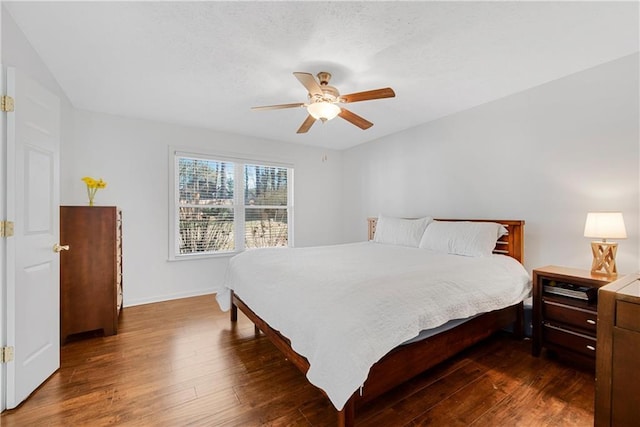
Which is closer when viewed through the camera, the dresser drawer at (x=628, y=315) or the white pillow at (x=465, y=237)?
the dresser drawer at (x=628, y=315)

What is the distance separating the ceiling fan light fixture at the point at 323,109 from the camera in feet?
7.68

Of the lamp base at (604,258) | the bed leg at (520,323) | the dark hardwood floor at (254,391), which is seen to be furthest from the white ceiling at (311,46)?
the dark hardwood floor at (254,391)

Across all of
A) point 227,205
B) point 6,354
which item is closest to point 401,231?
point 227,205

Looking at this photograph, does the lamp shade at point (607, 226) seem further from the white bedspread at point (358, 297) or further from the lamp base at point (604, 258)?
the white bedspread at point (358, 297)

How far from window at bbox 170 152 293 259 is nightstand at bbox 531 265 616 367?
3674mm

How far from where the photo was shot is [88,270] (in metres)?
2.68

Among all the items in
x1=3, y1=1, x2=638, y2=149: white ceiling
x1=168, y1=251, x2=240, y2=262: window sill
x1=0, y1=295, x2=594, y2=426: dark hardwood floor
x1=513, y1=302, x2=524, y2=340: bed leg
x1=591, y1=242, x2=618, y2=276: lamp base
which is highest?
x1=3, y1=1, x2=638, y2=149: white ceiling

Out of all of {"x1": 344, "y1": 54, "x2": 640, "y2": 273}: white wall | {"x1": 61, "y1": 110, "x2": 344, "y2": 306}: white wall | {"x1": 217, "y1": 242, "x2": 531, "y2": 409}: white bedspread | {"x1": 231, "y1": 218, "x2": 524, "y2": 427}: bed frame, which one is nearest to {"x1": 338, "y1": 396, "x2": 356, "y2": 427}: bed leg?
{"x1": 231, "y1": 218, "x2": 524, "y2": 427}: bed frame

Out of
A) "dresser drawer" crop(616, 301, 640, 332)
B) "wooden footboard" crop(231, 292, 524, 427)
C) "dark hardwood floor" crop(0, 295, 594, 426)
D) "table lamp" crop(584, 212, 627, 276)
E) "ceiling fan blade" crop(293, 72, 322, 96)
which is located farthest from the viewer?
"table lamp" crop(584, 212, 627, 276)

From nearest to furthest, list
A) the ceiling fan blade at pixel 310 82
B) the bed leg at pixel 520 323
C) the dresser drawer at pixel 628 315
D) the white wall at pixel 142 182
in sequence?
the dresser drawer at pixel 628 315, the ceiling fan blade at pixel 310 82, the bed leg at pixel 520 323, the white wall at pixel 142 182

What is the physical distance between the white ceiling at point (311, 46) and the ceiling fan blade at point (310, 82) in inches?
10.0

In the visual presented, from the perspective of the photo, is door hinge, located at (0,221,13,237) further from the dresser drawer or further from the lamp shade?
the lamp shade

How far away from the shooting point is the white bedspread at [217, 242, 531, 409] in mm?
1386

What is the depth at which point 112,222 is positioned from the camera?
110 inches
